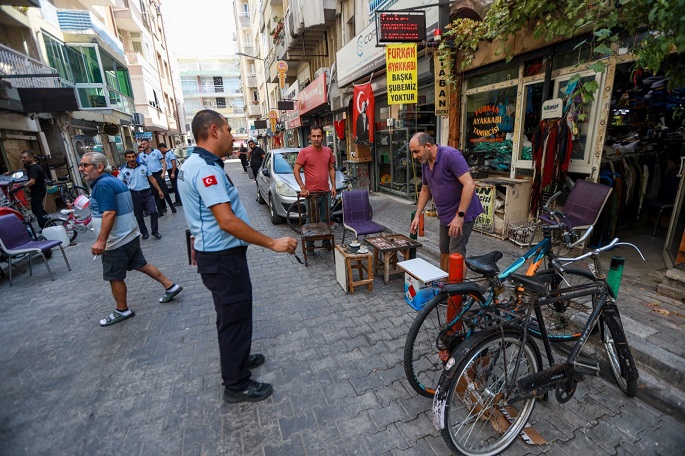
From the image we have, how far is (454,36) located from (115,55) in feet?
64.2

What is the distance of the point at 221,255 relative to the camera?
2328mm

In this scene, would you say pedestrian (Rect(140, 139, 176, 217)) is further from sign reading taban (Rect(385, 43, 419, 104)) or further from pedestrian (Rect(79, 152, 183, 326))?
sign reading taban (Rect(385, 43, 419, 104))

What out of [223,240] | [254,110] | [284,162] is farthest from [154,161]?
[254,110]

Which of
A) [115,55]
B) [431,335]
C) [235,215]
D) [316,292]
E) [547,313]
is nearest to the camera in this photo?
[235,215]

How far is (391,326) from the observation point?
3477 millimetres

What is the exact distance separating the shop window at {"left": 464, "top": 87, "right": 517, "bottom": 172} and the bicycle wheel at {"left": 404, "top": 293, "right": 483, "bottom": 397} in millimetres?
4612

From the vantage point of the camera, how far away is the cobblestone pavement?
2178 mm

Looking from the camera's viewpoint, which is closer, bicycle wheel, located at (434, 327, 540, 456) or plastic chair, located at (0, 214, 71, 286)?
bicycle wheel, located at (434, 327, 540, 456)

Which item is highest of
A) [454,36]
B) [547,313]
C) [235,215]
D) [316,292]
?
[454,36]

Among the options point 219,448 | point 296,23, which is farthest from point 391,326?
point 296,23

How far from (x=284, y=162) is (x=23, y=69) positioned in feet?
33.5

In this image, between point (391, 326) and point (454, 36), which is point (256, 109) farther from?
point (391, 326)

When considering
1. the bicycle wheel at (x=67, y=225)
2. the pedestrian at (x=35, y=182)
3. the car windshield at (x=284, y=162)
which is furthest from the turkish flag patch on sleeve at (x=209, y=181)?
the pedestrian at (x=35, y=182)

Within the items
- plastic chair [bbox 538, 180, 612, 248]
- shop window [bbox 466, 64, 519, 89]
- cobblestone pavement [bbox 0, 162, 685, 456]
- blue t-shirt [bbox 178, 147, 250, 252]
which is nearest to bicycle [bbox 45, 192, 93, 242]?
cobblestone pavement [bbox 0, 162, 685, 456]
